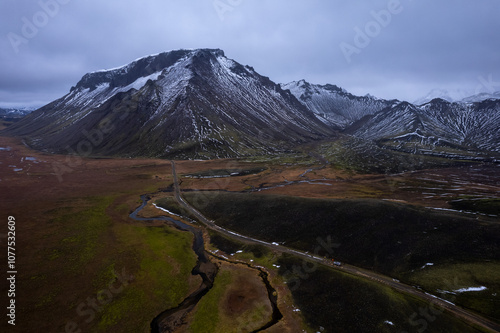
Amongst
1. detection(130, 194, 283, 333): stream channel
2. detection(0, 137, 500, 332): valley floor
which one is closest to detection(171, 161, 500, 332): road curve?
detection(0, 137, 500, 332): valley floor

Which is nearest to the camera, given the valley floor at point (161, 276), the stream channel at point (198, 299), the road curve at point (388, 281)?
the road curve at point (388, 281)

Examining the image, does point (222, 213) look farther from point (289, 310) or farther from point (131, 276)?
point (289, 310)

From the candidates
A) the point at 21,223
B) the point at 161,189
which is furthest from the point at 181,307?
the point at 161,189

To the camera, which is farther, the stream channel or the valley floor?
the valley floor

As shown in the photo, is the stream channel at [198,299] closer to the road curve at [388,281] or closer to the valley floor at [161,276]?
the valley floor at [161,276]

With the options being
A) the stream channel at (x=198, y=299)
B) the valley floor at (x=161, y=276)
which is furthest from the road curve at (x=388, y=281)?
the stream channel at (x=198, y=299)

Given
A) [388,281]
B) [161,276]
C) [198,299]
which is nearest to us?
[198,299]

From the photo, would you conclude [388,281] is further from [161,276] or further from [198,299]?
[161,276]

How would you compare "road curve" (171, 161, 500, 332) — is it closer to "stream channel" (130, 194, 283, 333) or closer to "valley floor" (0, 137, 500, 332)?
"valley floor" (0, 137, 500, 332)

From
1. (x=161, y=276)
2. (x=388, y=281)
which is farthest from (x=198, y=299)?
(x=388, y=281)

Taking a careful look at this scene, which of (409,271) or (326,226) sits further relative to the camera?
(326,226)

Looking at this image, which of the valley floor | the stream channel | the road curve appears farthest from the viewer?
the valley floor
